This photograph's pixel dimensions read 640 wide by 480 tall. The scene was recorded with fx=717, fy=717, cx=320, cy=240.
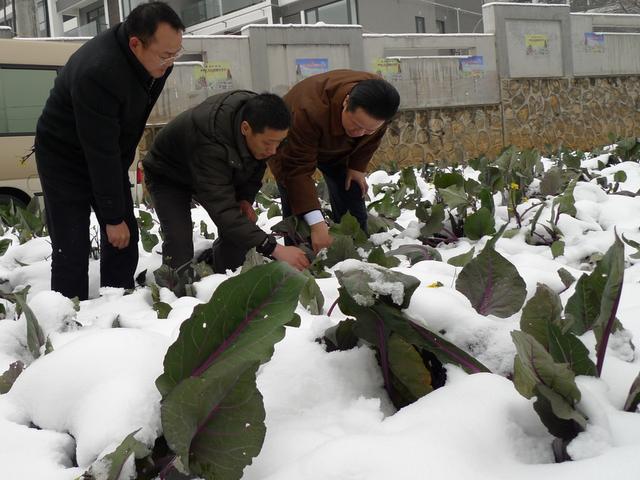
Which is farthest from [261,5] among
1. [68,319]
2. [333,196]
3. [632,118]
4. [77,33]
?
[68,319]

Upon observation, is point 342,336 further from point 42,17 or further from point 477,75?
point 42,17

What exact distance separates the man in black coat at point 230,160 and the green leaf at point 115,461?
1671 mm

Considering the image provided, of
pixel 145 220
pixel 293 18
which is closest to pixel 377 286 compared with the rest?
pixel 145 220

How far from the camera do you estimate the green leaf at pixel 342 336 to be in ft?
3.61

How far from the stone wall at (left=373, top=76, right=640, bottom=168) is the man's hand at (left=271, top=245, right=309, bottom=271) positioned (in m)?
9.33

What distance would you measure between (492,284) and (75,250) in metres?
2.12

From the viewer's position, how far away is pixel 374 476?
77cm

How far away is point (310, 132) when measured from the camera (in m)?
3.27

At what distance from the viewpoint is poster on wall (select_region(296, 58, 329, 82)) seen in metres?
11.6

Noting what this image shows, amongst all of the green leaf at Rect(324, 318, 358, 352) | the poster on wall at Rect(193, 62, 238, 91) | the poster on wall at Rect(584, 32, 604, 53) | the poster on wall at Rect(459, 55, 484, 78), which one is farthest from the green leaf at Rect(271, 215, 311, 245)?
the poster on wall at Rect(584, 32, 604, 53)

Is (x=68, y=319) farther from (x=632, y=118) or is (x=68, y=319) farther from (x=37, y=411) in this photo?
(x=632, y=118)

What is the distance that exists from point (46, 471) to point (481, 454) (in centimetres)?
51

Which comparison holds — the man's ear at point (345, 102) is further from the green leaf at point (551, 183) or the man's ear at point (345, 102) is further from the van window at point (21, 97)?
the van window at point (21, 97)

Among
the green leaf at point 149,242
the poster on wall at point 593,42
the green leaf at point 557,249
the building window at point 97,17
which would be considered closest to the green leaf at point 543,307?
the green leaf at point 557,249
